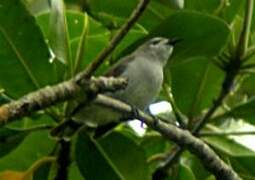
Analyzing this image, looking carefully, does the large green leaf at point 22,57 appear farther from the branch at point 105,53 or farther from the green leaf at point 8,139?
the branch at point 105,53

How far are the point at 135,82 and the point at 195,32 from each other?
0.66 meters

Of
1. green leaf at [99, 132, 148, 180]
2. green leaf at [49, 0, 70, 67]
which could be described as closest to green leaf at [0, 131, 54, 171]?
green leaf at [99, 132, 148, 180]

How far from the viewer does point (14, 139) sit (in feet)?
7.56

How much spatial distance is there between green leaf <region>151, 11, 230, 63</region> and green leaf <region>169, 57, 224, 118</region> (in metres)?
0.10

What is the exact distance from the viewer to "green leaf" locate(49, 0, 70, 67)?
83.3 inches

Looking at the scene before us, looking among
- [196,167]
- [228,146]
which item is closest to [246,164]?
[228,146]

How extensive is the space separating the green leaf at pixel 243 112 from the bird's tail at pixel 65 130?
44cm

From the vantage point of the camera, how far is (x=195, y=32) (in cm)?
231

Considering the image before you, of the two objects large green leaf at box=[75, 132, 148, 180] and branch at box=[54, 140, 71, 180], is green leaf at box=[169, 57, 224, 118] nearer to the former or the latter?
large green leaf at box=[75, 132, 148, 180]

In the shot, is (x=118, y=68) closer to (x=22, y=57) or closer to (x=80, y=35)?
(x=80, y=35)

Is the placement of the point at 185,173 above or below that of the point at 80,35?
below

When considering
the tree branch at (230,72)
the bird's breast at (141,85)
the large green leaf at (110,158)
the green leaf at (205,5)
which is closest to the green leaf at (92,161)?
the large green leaf at (110,158)

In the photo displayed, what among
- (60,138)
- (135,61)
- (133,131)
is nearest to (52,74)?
(60,138)

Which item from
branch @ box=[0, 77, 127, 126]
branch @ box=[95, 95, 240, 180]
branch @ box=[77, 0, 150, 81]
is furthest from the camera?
branch @ box=[95, 95, 240, 180]
